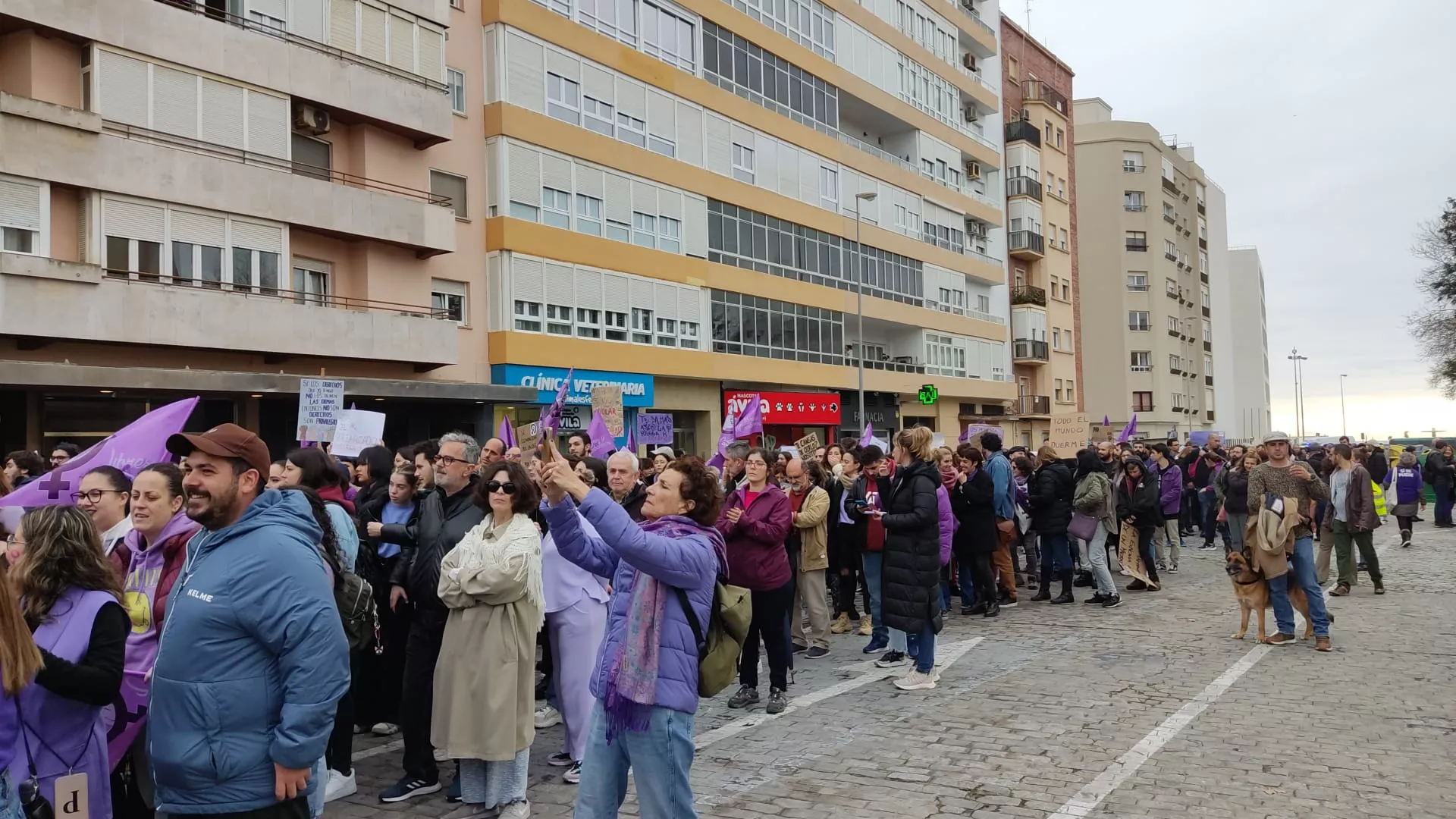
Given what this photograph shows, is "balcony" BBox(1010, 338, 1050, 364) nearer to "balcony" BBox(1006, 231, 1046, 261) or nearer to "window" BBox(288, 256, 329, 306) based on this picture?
"balcony" BBox(1006, 231, 1046, 261)

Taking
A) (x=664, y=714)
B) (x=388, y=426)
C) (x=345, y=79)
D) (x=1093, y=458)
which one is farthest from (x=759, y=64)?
(x=664, y=714)

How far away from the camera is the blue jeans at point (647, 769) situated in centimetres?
424

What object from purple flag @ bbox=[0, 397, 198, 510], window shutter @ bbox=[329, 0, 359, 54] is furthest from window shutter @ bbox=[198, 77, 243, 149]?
purple flag @ bbox=[0, 397, 198, 510]

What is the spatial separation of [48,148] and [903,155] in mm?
34551

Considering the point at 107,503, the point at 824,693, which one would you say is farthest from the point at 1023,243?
the point at 107,503

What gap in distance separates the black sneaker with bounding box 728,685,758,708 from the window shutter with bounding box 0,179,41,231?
1612cm

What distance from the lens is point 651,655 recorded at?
14.1 ft

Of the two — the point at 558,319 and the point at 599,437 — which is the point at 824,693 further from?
the point at 558,319

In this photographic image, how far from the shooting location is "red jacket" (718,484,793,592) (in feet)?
26.3

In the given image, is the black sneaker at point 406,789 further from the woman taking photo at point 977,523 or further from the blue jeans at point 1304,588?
the blue jeans at point 1304,588

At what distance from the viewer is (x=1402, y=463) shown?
21.8m

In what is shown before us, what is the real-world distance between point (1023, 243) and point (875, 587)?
47.4 metres

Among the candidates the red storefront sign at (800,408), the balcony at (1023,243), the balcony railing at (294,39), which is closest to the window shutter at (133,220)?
the balcony railing at (294,39)

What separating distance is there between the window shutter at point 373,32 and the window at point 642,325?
9539mm
